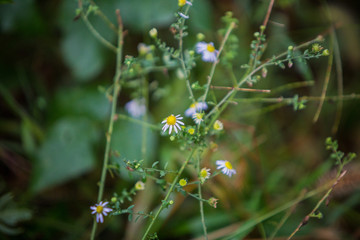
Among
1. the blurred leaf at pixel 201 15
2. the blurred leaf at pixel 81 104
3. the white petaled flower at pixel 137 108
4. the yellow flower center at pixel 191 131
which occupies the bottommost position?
the yellow flower center at pixel 191 131

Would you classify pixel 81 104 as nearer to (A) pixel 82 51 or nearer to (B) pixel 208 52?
(A) pixel 82 51

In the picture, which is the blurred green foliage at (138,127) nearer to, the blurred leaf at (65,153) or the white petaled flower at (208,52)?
the blurred leaf at (65,153)

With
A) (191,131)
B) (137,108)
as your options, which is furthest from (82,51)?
(191,131)

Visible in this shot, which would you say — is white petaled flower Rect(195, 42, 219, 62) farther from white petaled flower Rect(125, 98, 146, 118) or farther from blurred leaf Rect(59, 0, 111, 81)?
blurred leaf Rect(59, 0, 111, 81)

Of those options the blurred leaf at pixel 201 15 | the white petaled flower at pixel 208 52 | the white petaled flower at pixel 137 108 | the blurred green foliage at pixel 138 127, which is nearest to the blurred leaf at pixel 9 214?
the blurred green foliage at pixel 138 127

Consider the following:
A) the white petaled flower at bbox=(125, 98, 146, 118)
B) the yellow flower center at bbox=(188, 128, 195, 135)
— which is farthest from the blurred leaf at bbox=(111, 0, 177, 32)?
the yellow flower center at bbox=(188, 128, 195, 135)

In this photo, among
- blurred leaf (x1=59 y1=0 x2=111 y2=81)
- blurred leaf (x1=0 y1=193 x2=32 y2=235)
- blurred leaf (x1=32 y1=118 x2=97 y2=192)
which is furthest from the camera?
blurred leaf (x1=59 y1=0 x2=111 y2=81)
